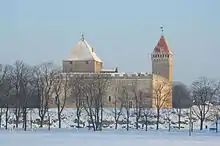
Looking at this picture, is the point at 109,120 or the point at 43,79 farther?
the point at 43,79

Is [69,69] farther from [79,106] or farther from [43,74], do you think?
[79,106]

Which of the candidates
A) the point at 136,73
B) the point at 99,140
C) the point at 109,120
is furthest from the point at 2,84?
the point at 136,73

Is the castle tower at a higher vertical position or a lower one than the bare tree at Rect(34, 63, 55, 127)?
higher

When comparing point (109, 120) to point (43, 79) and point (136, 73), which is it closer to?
point (43, 79)

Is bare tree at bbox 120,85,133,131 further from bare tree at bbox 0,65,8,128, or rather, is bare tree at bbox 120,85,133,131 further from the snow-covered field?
the snow-covered field

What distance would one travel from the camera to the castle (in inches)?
3369

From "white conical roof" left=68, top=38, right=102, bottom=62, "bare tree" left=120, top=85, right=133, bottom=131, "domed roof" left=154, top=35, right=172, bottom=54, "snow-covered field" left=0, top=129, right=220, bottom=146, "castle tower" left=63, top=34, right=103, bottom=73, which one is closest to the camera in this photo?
"snow-covered field" left=0, top=129, right=220, bottom=146

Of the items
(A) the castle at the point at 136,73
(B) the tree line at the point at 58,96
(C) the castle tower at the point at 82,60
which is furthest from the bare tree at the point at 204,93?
(C) the castle tower at the point at 82,60

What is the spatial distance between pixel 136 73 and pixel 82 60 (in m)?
11.4

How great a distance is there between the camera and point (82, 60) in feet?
312

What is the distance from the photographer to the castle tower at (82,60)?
94.4 m

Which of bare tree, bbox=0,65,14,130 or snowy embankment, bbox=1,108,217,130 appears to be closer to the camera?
bare tree, bbox=0,65,14,130

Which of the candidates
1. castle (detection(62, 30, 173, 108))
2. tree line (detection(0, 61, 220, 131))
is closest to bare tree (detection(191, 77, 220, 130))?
tree line (detection(0, 61, 220, 131))

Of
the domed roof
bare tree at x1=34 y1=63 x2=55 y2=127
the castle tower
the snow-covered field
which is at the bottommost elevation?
the snow-covered field
